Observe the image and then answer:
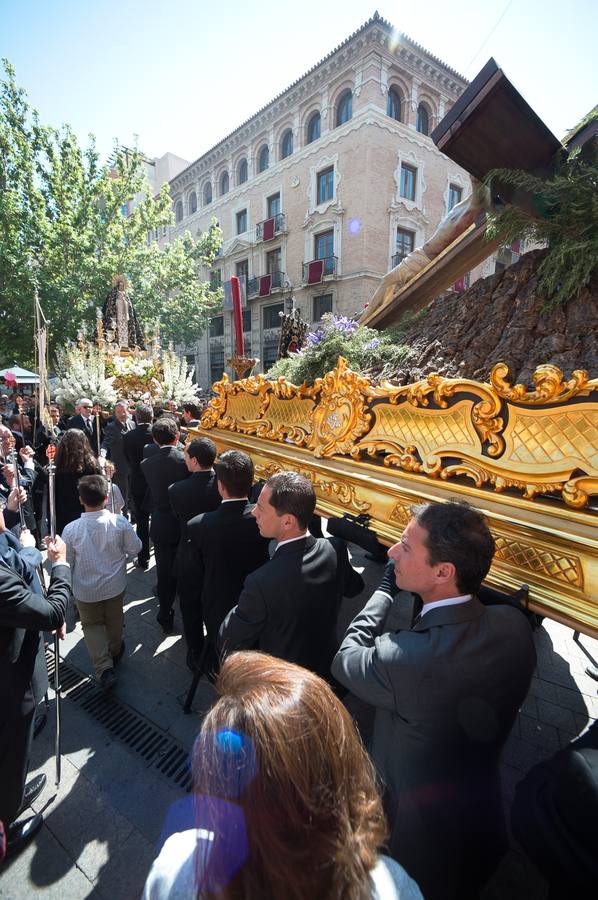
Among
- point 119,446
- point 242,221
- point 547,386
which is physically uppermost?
point 242,221

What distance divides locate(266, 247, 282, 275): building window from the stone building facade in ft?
0.26

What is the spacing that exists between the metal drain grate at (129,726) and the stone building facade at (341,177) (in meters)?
18.0

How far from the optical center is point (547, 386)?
1.63 meters

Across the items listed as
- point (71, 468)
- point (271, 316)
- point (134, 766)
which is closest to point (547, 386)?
point (134, 766)

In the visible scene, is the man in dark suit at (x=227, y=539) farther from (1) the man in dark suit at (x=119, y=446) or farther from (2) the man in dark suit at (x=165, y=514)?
(1) the man in dark suit at (x=119, y=446)

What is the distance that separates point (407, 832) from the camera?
1350 mm

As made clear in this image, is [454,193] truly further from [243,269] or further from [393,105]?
[243,269]

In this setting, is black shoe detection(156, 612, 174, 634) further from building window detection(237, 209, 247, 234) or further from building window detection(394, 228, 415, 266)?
building window detection(237, 209, 247, 234)

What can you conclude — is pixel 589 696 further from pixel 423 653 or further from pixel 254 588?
pixel 254 588

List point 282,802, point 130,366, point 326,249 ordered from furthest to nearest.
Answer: point 326,249, point 130,366, point 282,802

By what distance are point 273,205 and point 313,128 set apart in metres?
4.00

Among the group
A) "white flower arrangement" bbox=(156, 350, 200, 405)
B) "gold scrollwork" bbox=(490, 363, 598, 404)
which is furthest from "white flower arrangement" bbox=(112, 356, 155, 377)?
"gold scrollwork" bbox=(490, 363, 598, 404)

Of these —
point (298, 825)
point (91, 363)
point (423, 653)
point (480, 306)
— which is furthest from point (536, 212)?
point (91, 363)

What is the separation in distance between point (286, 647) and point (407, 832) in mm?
798
